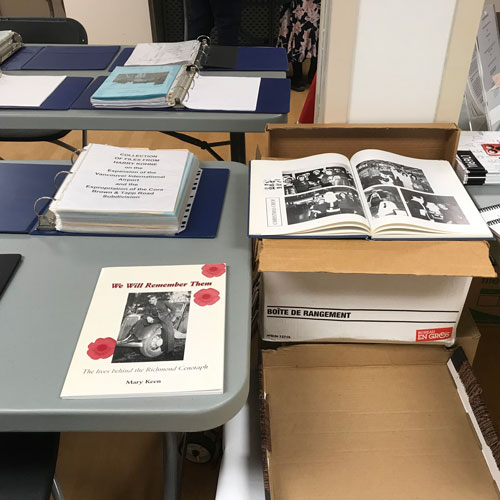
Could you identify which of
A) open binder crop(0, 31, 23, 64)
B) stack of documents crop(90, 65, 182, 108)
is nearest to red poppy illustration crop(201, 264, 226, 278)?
stack of documents crop(90, 65, 182, 108)

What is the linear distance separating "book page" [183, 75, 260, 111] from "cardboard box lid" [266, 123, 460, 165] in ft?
0.77

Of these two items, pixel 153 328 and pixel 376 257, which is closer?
pixel 153 328

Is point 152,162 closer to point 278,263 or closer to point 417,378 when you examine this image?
point 278,263

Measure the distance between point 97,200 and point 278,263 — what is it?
0.36 m

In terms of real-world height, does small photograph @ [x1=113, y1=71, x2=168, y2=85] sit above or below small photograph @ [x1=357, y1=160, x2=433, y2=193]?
above

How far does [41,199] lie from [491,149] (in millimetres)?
965

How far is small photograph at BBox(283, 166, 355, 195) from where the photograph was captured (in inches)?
37.2

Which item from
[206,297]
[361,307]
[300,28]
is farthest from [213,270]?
[300,28]

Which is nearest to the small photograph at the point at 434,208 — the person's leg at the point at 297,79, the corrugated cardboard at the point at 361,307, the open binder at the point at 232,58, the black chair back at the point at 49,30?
the corrugated cardboard at the point at 361,307

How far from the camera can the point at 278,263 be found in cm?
79

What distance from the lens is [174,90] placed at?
4.24 feet

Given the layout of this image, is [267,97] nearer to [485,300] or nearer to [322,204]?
[322,204]

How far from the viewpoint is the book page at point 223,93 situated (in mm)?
1265

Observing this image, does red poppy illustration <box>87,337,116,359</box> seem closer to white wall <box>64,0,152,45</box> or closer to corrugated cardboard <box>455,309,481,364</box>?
corrugated cardboard <box>455,309,481,364</box>
